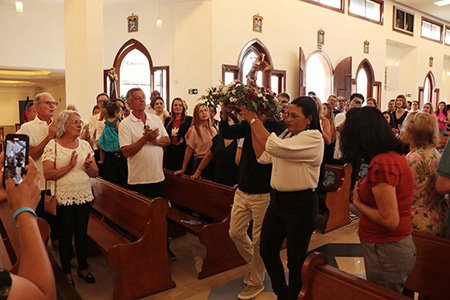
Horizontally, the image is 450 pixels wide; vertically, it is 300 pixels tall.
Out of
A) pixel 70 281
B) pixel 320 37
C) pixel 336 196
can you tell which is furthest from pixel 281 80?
pixel 70 281

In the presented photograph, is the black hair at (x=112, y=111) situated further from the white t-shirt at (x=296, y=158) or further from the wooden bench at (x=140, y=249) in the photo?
the white t-shirt at (x=296, y=158)

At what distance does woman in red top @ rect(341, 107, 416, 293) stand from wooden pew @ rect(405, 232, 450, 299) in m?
0.25

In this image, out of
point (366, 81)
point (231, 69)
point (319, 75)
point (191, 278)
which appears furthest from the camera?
point (366, 81)

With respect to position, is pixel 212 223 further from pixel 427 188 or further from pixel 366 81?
pixel 366 81

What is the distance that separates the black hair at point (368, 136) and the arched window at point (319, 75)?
8.71 metres

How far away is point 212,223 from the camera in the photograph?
146 inches

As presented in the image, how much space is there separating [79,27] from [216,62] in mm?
2686

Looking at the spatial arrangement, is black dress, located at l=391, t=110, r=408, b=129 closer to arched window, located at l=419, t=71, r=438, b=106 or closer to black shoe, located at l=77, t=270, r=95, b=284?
black shoe, located at l=77, t=270, r=95, b=284

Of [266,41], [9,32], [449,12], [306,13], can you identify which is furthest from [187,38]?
[449,12]

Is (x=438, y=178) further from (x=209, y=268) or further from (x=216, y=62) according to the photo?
(x=216, y=62)

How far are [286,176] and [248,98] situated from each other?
61cm

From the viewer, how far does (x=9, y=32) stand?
9594 millimetres

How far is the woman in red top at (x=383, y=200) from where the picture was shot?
185 centimetres

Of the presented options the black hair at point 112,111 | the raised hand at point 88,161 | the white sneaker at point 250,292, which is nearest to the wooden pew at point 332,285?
the white sneaker at point 250,292
